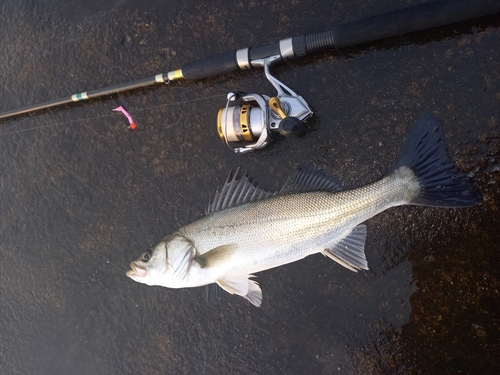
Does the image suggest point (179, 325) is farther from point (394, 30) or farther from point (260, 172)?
point (394, 30)

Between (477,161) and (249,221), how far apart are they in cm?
125

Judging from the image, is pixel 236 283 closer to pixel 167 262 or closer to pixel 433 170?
A: pixel 167 262

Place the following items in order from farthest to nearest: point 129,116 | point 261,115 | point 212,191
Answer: point 129,116 < point 212,191 < point 261,115

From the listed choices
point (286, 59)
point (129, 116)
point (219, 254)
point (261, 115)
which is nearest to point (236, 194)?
point (219, 254)

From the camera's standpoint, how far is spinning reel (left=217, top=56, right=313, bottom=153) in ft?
6.79

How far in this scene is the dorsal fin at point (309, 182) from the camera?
6.52 ft

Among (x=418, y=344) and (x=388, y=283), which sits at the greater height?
(x=388, y=283)

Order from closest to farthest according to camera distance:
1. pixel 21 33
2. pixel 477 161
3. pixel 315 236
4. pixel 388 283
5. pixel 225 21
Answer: pixel 315 236 < pixel 477 161 < pixel 388 283 < pixel 225 21 < pixel 21 33

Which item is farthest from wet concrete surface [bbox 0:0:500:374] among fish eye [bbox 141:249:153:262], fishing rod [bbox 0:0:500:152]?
fish eye [bbox 141:249:153:262]

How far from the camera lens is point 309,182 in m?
2.00

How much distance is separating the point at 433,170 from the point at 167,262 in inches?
54.7

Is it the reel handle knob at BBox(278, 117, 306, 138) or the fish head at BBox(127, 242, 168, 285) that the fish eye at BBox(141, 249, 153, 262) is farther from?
the reel handle knob at BBox(278, 117, 306, 138)

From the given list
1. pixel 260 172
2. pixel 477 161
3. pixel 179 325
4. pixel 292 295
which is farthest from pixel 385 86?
pixel 179 325

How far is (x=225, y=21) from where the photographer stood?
7.93 ft
